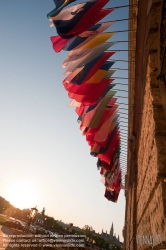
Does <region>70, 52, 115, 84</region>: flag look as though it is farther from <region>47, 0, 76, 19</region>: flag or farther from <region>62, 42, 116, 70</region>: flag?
<region>47, 0, 76, 19</region>: flag

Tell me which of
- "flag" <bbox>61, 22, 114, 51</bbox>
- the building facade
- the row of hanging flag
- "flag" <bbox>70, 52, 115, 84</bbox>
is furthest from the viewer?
"flag" <bbox>70, 52, 115, 84</bbox>

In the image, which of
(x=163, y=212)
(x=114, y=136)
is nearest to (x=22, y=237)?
(x=114, y=136)

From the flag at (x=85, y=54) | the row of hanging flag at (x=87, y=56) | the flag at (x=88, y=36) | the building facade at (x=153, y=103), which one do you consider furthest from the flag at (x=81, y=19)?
the building facade at (x=153, y=103)

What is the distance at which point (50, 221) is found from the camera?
4188cm

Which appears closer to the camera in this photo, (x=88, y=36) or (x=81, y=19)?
(x=81, y=19)

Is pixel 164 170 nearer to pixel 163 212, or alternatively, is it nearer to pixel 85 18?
pixel 163 212

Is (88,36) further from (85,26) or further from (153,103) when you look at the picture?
(153,103)

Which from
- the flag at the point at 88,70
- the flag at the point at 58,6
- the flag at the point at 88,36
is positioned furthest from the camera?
the flag at the point at 88,70

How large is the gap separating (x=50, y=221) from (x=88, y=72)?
44987 millimetres

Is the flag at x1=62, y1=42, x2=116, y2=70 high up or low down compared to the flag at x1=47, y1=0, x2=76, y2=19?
down

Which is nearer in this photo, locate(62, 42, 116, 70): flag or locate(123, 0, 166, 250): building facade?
locate(123, 0, 166, 250): building facade

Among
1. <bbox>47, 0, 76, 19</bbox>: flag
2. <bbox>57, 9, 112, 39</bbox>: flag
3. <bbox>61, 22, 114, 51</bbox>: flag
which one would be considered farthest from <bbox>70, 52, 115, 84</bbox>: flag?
<bbox>47, 0, 76, 19</bbox>: flag

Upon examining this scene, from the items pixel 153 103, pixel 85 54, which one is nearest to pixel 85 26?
pixel 85 54

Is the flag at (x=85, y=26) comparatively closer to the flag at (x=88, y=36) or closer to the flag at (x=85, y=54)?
the flag at (x=88, y=36)
